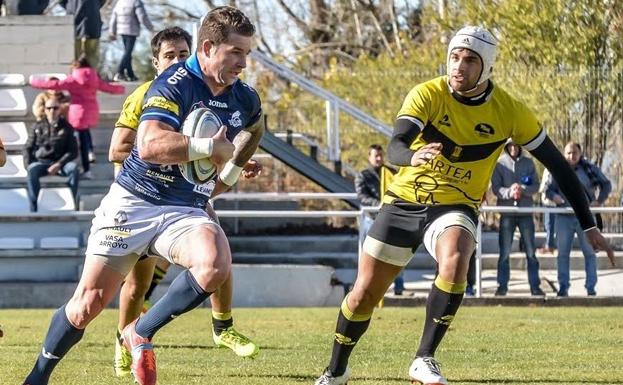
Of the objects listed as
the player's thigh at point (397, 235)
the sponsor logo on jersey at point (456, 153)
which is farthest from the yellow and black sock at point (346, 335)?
the sponsor logo on jersey at point (456, 153)

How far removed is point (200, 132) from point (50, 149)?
41.6 ft

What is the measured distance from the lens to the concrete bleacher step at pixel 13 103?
22.8 m

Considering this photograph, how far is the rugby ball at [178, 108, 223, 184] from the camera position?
7.54 meters

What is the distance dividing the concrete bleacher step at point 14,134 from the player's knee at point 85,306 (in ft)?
48.6

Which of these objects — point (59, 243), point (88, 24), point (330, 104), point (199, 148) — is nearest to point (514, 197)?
point (330, 104)

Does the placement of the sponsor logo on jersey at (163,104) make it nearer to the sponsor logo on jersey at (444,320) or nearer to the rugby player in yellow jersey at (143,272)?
the rugby player in yellow jersey at (143,272)

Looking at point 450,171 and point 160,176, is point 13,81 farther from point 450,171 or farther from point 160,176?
point 160,176

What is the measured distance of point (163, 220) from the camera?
7770 millimetres

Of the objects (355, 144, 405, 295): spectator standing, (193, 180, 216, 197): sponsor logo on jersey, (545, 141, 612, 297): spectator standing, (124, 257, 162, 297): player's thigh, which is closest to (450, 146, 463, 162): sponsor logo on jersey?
(193, 180, 216, 197): sponsor logo on jersey

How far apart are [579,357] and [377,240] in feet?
9.68

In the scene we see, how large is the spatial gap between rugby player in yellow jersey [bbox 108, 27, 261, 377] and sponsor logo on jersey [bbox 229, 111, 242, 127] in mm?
1014

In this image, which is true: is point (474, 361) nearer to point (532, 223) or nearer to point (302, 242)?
point (532, 223)

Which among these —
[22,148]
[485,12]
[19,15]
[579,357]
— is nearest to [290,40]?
[485,12]

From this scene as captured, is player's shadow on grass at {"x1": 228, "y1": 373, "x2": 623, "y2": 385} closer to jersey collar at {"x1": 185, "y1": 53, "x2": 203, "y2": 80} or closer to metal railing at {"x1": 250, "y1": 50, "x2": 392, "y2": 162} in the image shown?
jersey collar at {"x1": 185, "y1": 53, "x2": 203, "y2": 80}
